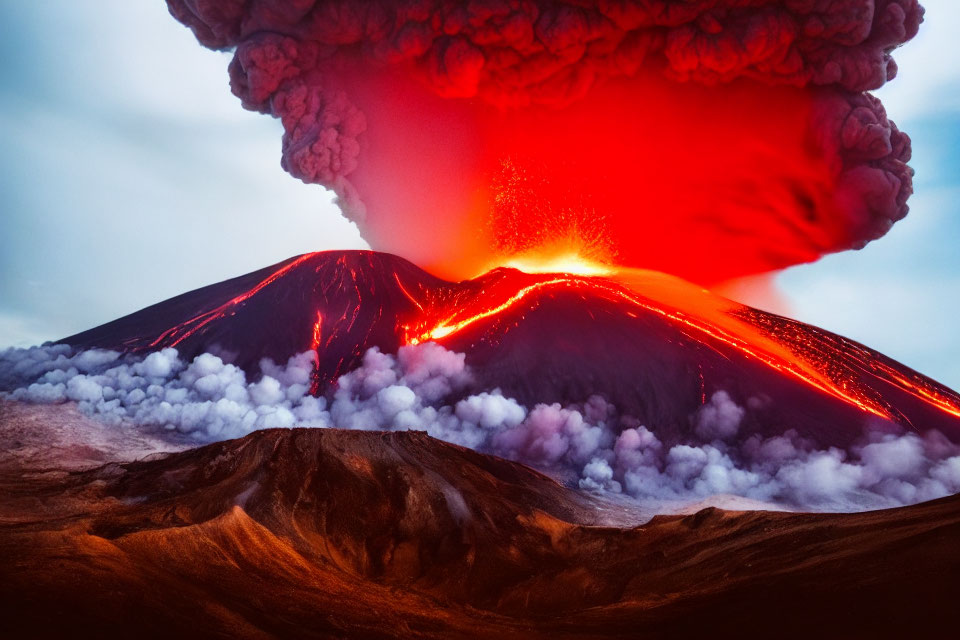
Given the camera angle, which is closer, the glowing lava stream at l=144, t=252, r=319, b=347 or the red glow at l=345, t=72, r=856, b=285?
the glowing lava stream at l=144, t=252, r=319, b=347

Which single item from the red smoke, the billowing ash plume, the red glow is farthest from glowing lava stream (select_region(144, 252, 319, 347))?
the red glow

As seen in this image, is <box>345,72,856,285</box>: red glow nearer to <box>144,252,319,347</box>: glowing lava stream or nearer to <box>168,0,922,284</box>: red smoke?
<box>168,0,922,284</box>: red smoke

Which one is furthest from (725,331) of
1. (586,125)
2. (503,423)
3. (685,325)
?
(586,125)

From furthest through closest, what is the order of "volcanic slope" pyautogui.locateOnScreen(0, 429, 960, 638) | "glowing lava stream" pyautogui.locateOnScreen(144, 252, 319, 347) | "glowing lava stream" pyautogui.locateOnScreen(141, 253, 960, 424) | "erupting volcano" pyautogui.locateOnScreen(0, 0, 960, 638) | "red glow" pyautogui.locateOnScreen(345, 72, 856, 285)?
1. "red glow" pyautogui.locateOnScreen(345, 72, 856, 285)
2. "glowing lava stream" pyautogui.locateOnScreen(144, 252, 319, 347)
3. "glowing lava stream" pyautogui.locateOnScreen(141, 253, 960, 424)
4. "erupting volcano" pyautogui.locateOnScreen(0, 0, 960, 638)
5. "volcanic slope" pyautogui.locateOnScreen(0, 429, 960, 638)

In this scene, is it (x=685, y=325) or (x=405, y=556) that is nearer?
(x=405, y=556)

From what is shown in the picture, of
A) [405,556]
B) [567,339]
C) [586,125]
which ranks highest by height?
[586,125]

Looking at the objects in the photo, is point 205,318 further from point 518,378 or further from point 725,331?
point 725,331

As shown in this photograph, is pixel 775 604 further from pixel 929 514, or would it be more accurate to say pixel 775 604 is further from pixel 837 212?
pixel 837 212

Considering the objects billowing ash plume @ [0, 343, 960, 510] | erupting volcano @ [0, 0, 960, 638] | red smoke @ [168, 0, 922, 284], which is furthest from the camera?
red smoke @ [168, 0, 922, 284]
